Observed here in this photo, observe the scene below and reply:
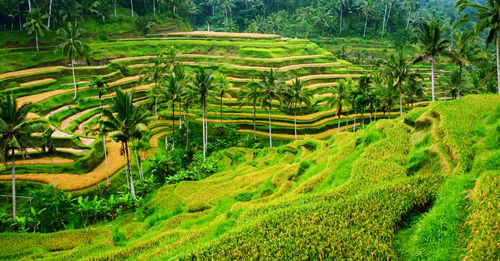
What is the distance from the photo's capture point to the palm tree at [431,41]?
23.2m

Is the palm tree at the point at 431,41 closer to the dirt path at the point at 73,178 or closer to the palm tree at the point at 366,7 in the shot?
the dirt path at the point at 73,178

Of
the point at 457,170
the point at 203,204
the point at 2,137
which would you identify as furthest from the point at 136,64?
the point at 457,170

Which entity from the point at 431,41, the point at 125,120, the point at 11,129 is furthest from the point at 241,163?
the point at 431,41

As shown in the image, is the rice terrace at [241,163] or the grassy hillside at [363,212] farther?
the rice terrace at [241,163]

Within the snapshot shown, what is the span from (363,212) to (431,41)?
2154 cm

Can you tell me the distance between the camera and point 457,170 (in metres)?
9.46

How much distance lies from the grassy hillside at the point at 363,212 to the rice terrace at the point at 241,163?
0.05 meters

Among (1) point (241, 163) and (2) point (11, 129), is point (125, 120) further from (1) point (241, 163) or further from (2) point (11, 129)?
(1) point (241, 163)

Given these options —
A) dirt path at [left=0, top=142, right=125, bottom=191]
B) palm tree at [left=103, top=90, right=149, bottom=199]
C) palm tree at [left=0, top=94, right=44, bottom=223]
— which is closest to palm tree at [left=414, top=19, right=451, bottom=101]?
palm tree at [left=103, top=90, right=149, bottom=199]

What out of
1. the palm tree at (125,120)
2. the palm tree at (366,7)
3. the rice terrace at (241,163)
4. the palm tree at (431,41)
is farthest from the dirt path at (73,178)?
the palm tree at (366,7)

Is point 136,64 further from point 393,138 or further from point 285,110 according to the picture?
point 393,138

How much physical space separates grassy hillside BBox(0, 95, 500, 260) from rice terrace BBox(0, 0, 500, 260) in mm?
48

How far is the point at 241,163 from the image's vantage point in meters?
24.7

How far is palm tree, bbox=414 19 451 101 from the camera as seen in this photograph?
23.2 metres
